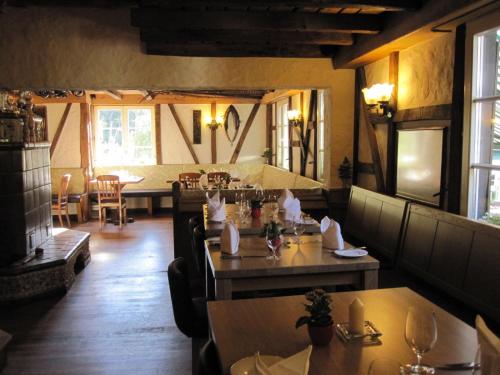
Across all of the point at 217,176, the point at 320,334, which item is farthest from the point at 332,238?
the point at 217,176

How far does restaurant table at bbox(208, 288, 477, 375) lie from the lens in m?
1.75

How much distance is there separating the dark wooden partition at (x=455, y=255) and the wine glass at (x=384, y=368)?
1.83 metres

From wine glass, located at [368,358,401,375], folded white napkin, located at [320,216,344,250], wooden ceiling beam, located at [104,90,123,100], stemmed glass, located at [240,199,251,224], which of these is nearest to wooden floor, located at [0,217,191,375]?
stemmed glass, located at [240,199,251,224]

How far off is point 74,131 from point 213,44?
639 centimetres

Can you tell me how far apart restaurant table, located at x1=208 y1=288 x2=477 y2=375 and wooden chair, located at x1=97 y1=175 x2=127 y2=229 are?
7680 mm

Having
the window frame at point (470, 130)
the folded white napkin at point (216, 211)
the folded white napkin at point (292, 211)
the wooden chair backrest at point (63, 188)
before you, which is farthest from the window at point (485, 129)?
the wooden chair backrest at point (63, 188)

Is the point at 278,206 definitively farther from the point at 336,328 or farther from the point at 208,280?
the point at 336,328

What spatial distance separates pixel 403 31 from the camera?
429 cm

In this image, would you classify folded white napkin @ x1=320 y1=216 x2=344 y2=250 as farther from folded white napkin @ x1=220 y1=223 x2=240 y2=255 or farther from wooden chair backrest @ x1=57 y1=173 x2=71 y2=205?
wooden chair backrest @ x1=57 y1=173 x2=71 y2=205

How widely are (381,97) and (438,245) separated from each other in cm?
194

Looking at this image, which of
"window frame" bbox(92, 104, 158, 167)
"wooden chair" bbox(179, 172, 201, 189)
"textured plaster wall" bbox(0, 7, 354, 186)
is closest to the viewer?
"textured plaster wall" bbox(0, 7, 354, 186)

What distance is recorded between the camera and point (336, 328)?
202 cm

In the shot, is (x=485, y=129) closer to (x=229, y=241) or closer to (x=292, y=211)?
(x=292, y=211)

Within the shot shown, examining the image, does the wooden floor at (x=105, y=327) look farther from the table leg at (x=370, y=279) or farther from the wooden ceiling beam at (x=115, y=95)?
the wooden ceiling beam at (x=115, y=95)
